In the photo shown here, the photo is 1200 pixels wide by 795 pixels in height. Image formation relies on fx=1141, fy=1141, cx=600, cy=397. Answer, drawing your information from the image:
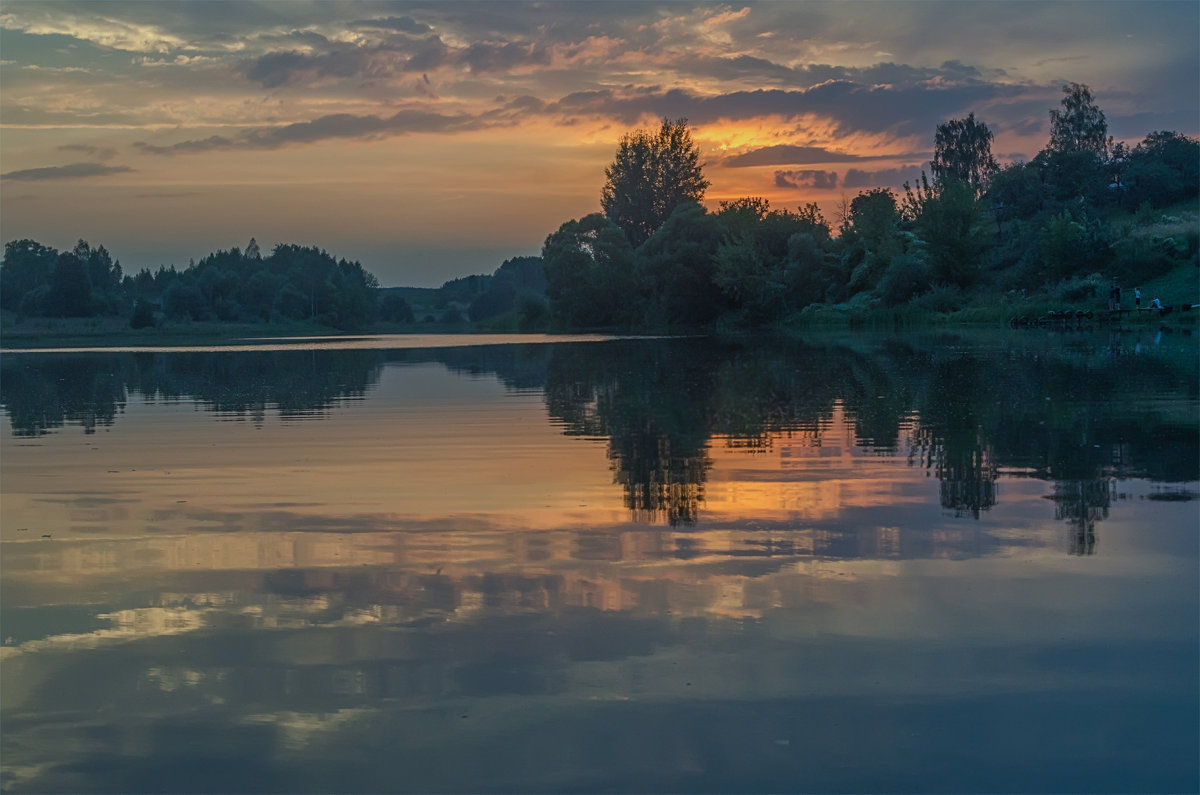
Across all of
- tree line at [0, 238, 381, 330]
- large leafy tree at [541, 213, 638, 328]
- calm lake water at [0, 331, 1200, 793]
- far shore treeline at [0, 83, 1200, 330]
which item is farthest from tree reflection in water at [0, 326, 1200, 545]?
tree line at [0, 238, 381, 330]

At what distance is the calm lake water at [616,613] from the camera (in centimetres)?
497

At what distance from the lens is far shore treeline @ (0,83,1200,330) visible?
61188mm

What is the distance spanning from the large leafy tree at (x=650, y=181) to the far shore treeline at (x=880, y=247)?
6.3 inches

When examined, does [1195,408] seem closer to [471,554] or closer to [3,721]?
[471,554]

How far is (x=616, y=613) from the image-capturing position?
22.8 ft

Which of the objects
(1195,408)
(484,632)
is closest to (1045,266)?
(1195,408)

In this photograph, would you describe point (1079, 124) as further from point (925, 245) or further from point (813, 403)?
point (813, 403)

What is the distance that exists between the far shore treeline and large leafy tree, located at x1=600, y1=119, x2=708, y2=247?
16 centimetres

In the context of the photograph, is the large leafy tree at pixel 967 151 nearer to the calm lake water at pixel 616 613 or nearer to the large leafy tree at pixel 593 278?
the large leafy tree at pixel 593 278

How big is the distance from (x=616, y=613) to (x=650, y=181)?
402ft

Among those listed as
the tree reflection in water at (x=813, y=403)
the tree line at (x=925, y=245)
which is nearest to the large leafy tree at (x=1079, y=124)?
the tree line at (x=925, y=245)

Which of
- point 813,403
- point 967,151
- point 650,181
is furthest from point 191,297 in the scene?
point 813,403

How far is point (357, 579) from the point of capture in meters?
7.97

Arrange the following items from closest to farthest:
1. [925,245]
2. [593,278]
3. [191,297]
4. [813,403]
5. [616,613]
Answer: [616,613]
[813,403]
[925,245]
[593,278]
[191,297]
